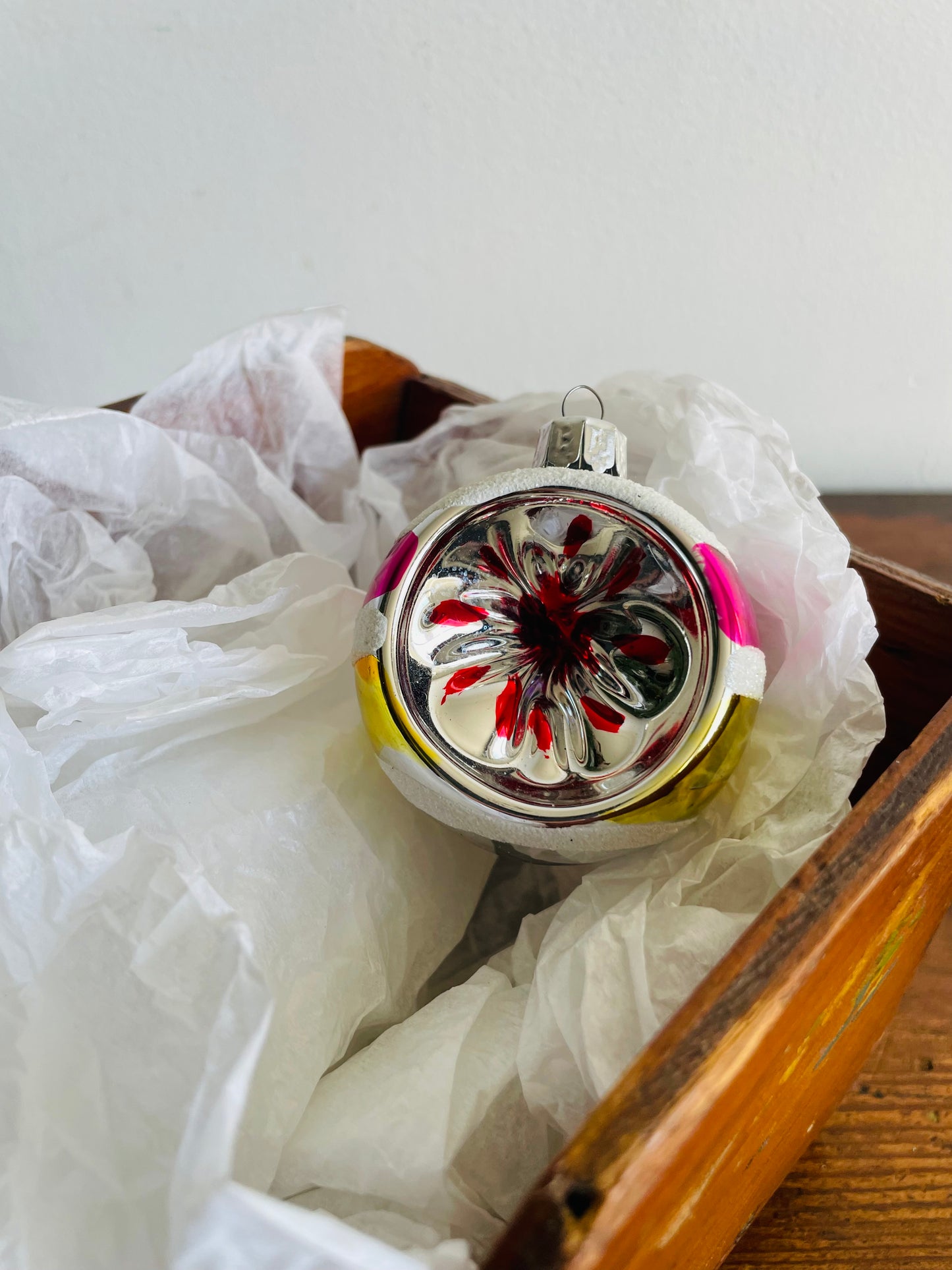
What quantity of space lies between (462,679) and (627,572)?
0.23ft

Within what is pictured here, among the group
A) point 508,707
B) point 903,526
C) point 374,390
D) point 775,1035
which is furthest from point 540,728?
point 903,526

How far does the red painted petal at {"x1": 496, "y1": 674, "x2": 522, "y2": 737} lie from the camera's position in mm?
343

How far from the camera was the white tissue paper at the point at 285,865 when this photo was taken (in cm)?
26

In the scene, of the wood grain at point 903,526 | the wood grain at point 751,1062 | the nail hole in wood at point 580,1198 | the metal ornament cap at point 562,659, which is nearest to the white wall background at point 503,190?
the wood grain at point 903,526

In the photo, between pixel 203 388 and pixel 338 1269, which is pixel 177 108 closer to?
pixel 203 388

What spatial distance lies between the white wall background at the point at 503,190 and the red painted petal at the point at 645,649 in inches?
12.4

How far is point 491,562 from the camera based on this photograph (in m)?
0.35

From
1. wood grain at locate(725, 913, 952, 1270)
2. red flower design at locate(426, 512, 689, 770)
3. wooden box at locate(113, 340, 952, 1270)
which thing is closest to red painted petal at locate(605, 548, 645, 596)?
red flower design at locate(426, 512, 689, 770)

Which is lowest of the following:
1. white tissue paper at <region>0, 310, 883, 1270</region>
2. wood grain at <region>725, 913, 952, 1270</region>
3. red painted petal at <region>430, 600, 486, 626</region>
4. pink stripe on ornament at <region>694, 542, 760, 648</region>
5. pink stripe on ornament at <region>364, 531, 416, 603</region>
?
wood grain at <region>725, 913, 952, 1270</region>

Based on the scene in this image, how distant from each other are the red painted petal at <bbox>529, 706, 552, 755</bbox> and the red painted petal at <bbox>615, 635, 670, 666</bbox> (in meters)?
0.04

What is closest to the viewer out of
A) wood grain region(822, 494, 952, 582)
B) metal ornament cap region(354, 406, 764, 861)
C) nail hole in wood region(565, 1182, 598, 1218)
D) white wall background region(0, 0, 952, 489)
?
nail hole in wood region(565, 1182, 598, 1218)

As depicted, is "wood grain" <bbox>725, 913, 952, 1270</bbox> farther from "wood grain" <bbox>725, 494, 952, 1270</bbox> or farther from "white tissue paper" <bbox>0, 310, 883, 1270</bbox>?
"white tissue paper" <bbox>0, 310, 883, 1270</bbox>

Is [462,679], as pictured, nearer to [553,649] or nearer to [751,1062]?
[553,649]

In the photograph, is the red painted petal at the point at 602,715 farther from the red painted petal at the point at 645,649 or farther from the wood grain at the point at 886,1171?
the wood grain at the point at 886,1171
